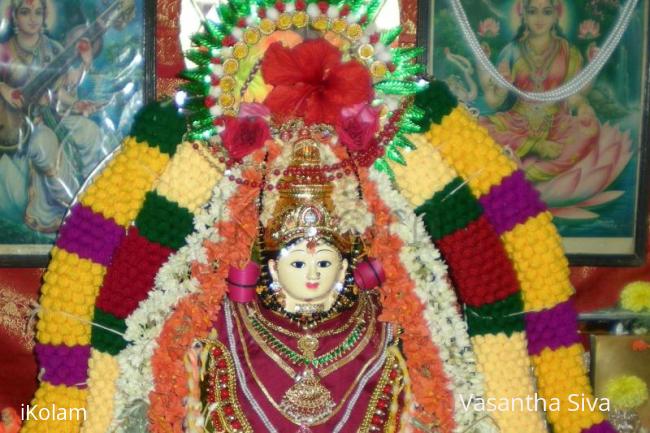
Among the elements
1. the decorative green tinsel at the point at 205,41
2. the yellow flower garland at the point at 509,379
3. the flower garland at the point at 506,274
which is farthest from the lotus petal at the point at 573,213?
the decorative green tinsel at the point at 205,41

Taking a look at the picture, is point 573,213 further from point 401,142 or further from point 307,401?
point 307,401

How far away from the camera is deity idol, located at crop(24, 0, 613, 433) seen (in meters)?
2.15

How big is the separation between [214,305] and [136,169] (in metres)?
0.49

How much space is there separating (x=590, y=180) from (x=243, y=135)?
178 centimetres

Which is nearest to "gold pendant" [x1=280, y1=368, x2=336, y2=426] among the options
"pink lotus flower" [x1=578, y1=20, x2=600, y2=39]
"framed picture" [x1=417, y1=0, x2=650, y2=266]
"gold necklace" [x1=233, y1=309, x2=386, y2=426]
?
"gold necklace" [x1=233, y1=309, x2=386, y2=426]

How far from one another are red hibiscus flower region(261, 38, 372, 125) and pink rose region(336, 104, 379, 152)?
2cm

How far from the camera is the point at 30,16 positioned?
2.78 m

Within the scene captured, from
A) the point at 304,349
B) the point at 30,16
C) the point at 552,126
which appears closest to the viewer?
the point at 304,349

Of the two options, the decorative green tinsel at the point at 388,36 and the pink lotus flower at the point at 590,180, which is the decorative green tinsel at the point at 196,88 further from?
the pink lotus flower at the point at 590,180

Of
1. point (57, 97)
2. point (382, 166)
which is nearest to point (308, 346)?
point (382, 166)

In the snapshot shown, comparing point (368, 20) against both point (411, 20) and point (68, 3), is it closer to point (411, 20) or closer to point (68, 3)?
point (411, 20)

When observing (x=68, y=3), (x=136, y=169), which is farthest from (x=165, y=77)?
(x=136, y=169)

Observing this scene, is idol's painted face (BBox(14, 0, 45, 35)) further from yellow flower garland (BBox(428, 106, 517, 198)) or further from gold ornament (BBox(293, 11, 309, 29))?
yellow flower garland (BBox(428, 106, 517, 198))

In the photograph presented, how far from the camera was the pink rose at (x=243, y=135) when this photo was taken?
82.7 inches
